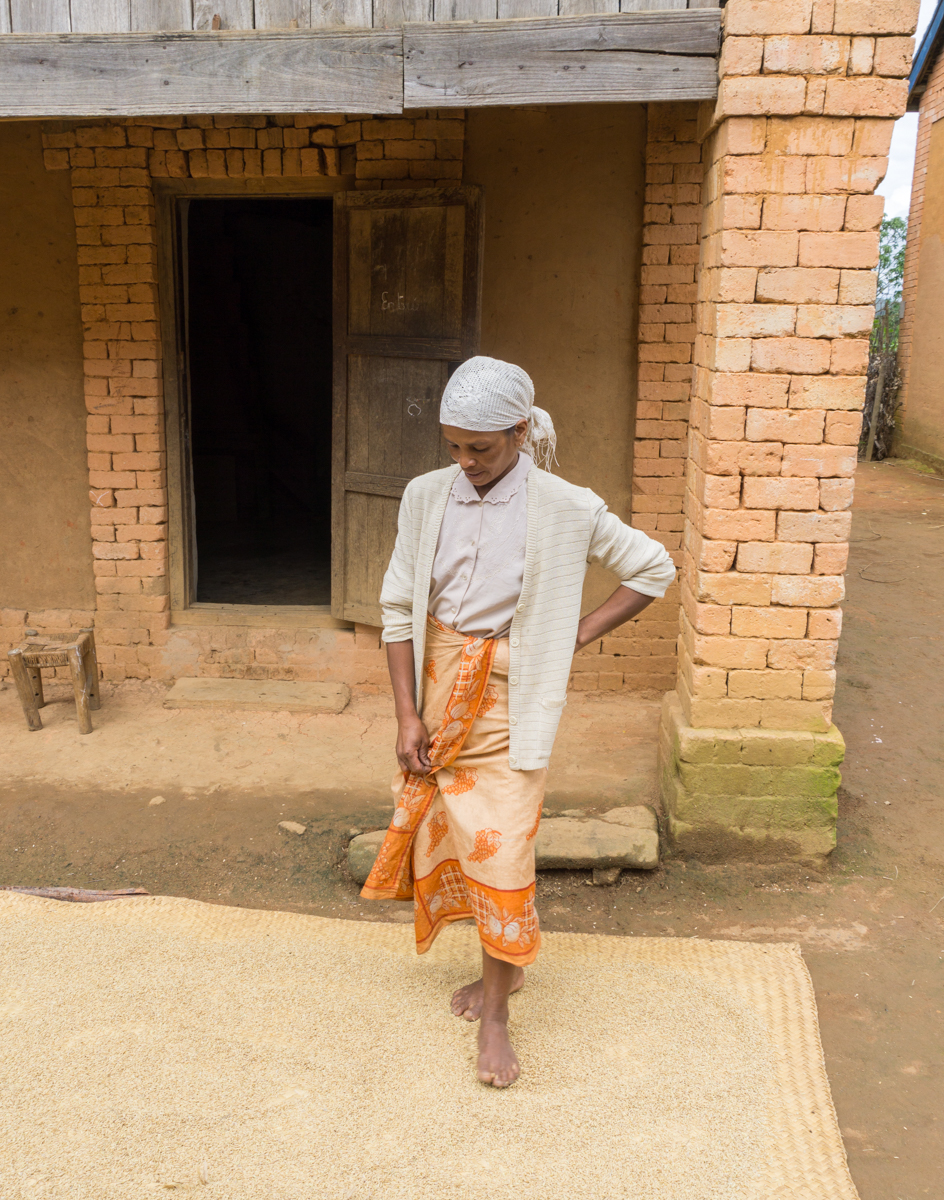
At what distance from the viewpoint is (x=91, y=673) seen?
16.9 feet

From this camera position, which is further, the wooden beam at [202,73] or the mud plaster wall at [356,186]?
the mud plaster wall at [356,186]

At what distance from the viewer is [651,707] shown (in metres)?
5.35

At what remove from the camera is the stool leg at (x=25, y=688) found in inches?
196

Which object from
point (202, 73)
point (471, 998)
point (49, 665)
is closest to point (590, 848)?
point (471, 998)

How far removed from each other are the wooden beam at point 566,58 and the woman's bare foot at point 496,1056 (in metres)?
2.88

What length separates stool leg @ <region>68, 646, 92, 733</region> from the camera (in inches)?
196

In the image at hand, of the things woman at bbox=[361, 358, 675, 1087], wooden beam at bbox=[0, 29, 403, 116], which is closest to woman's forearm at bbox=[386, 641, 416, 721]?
woman at bbox=[361, 358, 675, 1087]

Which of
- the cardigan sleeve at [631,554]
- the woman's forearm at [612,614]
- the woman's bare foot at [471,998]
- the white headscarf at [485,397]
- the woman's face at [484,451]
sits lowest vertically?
the woman's bare foot at [471,998]

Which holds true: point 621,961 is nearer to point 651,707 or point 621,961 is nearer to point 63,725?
point 651,707

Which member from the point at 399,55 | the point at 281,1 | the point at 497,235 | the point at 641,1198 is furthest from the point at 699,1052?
the point at 497,235

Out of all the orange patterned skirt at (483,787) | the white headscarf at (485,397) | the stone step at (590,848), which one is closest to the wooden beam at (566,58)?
the white headscarf at (485,397)

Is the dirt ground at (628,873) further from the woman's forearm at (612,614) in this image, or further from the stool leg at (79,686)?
the woman's forearm at (612,614)

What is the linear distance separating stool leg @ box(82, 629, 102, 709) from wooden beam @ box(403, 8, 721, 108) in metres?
3.12

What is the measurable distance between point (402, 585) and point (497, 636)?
300 millimetres
